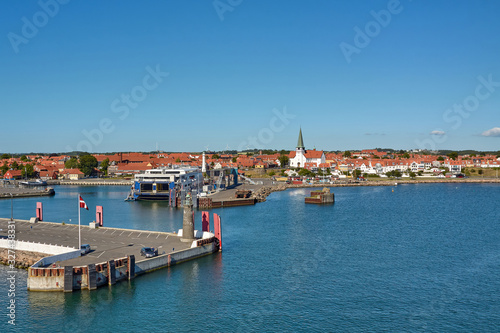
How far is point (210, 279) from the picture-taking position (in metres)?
29.9

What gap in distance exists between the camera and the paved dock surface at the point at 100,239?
1220 inches

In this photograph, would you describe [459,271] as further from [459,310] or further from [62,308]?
[62,308]

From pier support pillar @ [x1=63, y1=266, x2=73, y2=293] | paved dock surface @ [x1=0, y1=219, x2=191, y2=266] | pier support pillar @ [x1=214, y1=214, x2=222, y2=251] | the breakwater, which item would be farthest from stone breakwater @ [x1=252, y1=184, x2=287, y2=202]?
pier support pillar @ [x1=63, y1=266, x2=73, y2=293]

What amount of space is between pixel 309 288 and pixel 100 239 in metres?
18.1

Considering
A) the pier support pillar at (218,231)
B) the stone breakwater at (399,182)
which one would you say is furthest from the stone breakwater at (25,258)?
the stone breakwater at (399,182)

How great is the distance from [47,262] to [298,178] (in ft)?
340

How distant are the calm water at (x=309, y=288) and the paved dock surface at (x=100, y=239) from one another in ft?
9.83

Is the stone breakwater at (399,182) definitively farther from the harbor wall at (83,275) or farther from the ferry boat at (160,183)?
the harbor wall at (83,275)

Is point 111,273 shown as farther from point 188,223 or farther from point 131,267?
point 188,223

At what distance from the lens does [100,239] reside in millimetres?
36594

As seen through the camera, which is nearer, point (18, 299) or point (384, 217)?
point (18, 299)

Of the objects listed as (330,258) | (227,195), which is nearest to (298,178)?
(227,195)

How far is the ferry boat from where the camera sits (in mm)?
78438

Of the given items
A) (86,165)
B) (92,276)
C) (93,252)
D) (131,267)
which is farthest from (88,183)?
(92,276)
